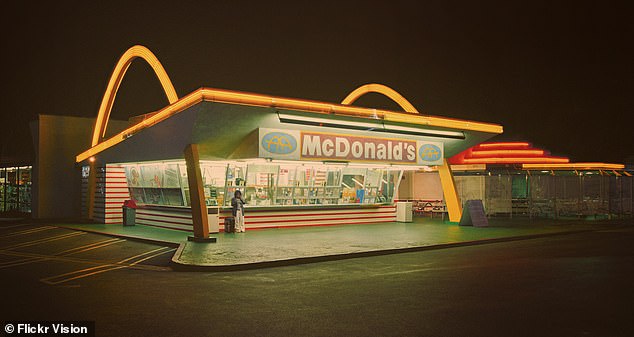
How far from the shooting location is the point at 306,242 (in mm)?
17234

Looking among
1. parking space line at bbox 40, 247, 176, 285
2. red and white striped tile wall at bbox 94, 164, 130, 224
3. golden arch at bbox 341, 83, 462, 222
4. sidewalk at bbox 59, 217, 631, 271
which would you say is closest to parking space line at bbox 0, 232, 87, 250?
sidewalk at bbox 59, 217, 631, 271

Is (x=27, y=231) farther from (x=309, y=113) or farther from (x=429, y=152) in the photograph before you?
(x=429, y=152)

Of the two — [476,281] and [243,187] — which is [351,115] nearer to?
[243,187]

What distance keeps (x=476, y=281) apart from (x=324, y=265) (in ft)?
12.6

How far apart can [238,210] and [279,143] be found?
3.10 metres

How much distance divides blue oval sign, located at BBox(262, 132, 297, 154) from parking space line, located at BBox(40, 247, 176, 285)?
5.57m

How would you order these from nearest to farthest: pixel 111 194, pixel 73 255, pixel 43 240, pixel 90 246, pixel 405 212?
pixel 73 255 < pixel 90 246 < pixel 43 240 < pixel 405 212 < pixel 111 194

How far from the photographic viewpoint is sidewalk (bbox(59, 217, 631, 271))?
1326 cm

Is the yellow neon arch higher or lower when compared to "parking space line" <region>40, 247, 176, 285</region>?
higher

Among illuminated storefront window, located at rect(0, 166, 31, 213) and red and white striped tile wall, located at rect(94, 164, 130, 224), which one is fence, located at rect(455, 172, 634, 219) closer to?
red and white striped tile wall, located at rect(94, 164, 130, 224)

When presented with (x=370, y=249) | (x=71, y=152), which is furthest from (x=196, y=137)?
(x=71, y=152)

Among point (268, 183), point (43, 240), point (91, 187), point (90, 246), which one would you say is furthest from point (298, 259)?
point (91, 187)

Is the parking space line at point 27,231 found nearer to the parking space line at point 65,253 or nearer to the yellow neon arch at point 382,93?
the parking space line at point 65,253

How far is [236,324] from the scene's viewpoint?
7.22 meters
